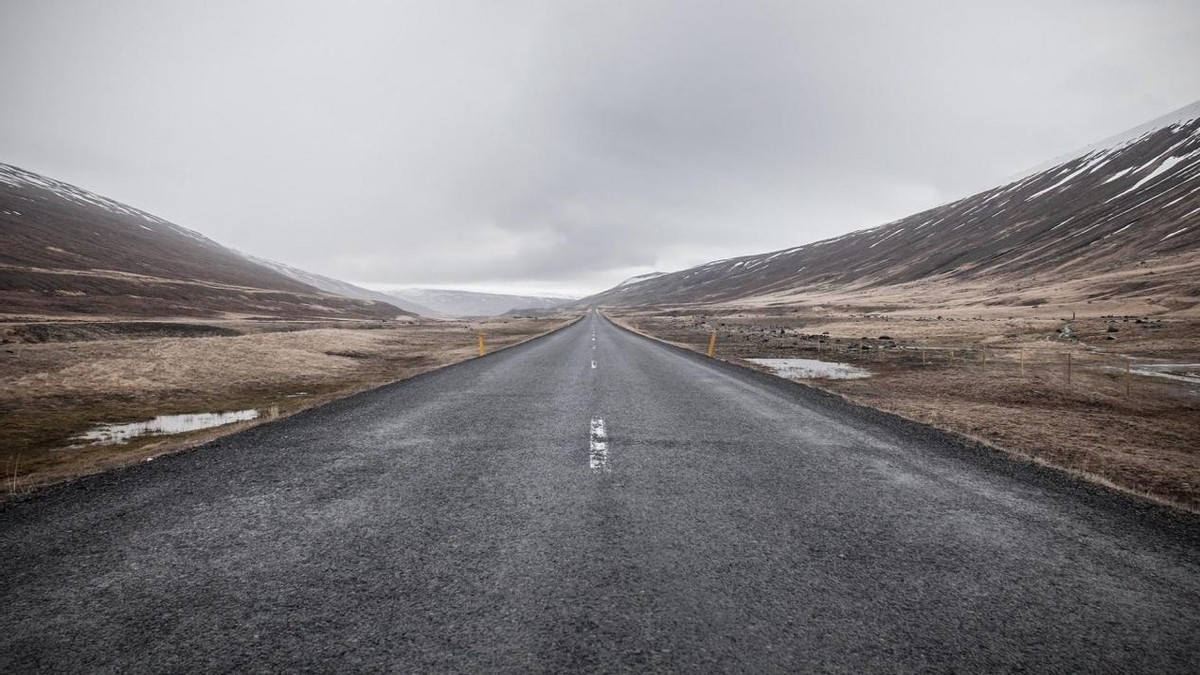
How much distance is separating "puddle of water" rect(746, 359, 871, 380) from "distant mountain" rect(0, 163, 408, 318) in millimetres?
77130

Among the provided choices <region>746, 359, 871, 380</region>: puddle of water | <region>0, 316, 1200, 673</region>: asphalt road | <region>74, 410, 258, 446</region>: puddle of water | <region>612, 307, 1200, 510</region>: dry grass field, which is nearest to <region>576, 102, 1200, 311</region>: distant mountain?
<region>612, 307, 1200, 510</region>: dry grass field

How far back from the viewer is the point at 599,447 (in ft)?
24.5

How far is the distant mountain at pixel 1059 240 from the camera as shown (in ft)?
231

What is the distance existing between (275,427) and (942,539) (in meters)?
10.0

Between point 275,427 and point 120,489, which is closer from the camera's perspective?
point 120,489

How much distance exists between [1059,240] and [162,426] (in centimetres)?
13989

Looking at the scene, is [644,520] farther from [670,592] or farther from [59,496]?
[59,496]

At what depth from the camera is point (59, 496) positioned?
547 cm

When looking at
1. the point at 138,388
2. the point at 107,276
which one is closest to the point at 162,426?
the point at 138,388

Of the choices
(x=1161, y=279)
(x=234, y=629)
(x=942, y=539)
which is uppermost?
(x=1161, y=279)

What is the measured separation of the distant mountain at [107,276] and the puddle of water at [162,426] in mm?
66900

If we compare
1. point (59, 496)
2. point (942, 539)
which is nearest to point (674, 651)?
point (942, 539)

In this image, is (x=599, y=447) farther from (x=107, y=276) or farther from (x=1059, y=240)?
(x=1059, y=240)

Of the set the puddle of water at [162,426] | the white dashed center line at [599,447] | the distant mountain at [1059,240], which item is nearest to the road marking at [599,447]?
the white dashed center line at [599,447]
